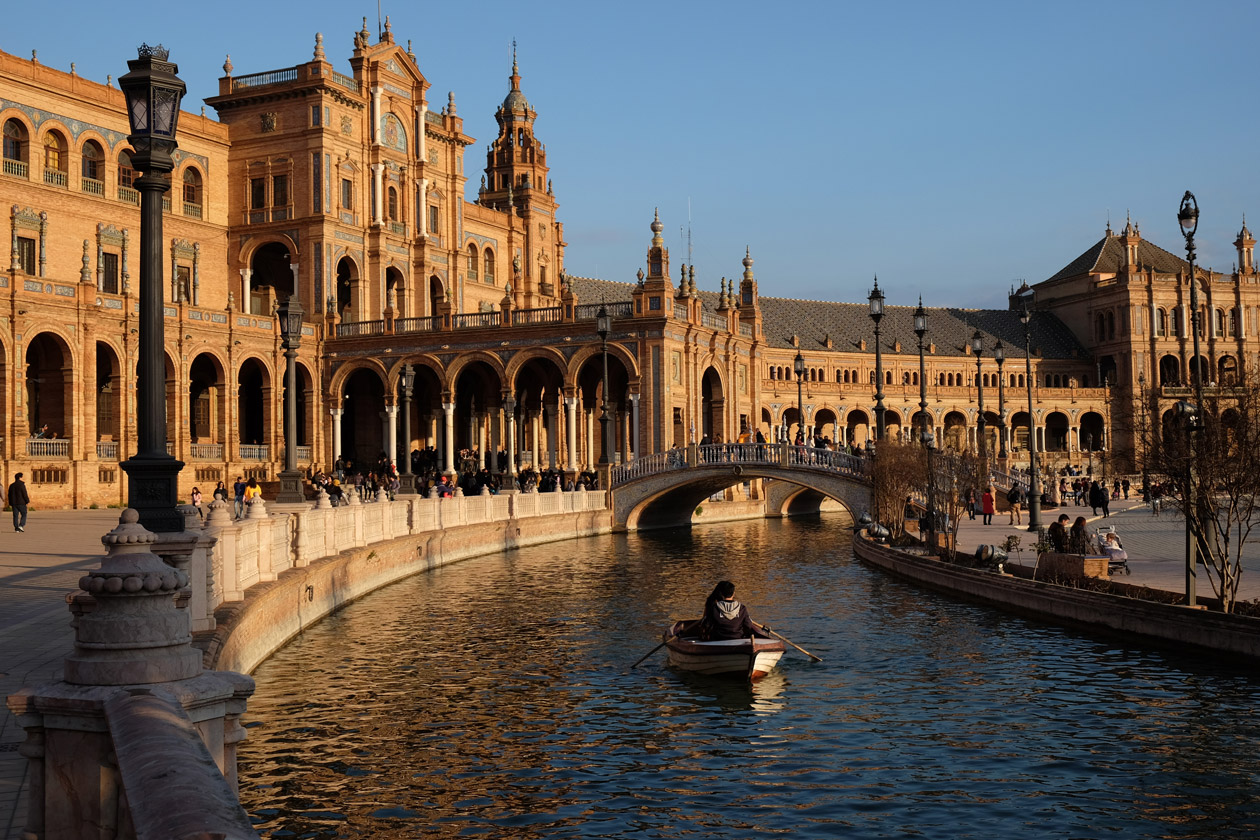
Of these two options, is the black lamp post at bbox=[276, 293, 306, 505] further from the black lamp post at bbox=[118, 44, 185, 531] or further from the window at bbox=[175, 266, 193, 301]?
the window at bbox=[175, 266, 193, 301]

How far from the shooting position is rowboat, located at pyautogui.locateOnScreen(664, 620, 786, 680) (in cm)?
1684

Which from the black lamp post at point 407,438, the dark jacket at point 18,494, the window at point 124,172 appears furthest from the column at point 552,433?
the dark jacket at point 18,494

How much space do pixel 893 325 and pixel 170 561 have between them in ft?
332

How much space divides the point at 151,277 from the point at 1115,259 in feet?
371

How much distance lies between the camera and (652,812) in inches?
444

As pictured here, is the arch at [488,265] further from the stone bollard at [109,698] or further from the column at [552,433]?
the stone bollard at [109,698]

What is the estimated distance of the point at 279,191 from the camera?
58.7 metres

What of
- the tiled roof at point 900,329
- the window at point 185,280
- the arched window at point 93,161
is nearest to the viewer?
the arched window at point 93,161

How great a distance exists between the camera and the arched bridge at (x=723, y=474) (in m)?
42.5

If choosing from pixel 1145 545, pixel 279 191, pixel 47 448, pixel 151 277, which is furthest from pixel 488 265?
pixel 151 277

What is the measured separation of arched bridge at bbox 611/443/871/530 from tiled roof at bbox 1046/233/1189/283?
7524 centimetres

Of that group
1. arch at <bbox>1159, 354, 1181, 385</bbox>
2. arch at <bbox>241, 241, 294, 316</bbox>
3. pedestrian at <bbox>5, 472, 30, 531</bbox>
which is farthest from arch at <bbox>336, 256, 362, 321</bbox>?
arch at <bbox>1159, 354, 1181, 385</bbox>

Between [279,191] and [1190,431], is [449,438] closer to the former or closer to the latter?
[279,191]

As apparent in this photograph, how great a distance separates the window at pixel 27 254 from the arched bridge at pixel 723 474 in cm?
2489
